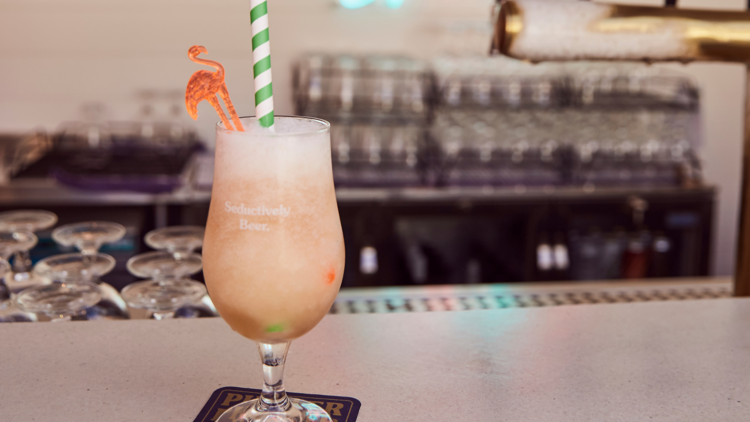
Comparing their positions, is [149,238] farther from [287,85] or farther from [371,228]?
[287,85]

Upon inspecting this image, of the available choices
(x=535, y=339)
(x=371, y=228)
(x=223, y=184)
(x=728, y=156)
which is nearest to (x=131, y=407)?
(x=223, y=184)

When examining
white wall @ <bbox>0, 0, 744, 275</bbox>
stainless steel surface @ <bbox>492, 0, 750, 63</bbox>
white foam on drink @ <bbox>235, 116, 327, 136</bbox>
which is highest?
white wall @ <bbox>0, 0, 744, 275</bbox>

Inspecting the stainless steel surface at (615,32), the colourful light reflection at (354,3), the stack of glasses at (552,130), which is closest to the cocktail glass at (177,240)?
the stainless steel surface at (615,32)

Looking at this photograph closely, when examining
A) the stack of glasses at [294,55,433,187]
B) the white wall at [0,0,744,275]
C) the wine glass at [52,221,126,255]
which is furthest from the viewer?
the white wall at [0,0,744,275]

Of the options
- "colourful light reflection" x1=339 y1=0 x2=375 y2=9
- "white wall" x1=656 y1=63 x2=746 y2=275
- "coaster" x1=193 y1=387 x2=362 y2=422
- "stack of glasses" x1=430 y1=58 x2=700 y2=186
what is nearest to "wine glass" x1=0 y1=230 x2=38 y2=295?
"coaster" x1=193 y1=387 x2=362 y2=422

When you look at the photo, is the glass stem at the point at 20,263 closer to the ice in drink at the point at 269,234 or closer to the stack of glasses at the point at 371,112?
the ice in drink at the point at 269,234

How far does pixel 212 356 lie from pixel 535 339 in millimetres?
388

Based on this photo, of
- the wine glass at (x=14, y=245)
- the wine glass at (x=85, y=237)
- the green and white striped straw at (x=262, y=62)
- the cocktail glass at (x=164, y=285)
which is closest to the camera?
the green and white striped straw at (x=262, y=62)

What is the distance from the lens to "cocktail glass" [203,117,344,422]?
0.60 m

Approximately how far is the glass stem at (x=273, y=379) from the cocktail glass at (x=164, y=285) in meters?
0.32

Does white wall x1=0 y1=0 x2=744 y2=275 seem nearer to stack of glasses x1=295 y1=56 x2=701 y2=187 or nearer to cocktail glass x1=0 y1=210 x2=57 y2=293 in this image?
stack of glasses x1=295 y1=56 x2=701 y2=187

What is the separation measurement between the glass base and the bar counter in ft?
0.13

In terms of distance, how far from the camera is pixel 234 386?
70cm

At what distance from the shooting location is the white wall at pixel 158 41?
366cm
